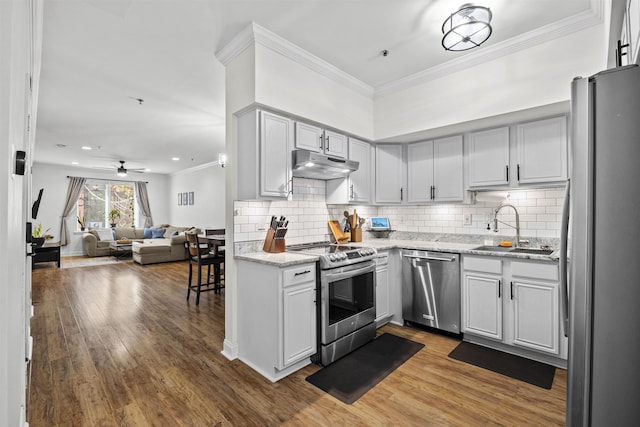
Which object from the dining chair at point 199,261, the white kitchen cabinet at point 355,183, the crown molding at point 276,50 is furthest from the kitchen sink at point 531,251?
the dining chair at point 199,261

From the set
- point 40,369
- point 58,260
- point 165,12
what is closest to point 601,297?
point 165,12

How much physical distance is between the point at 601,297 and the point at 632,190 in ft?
1.15

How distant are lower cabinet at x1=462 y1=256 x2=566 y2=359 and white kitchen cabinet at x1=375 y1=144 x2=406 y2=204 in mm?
1207

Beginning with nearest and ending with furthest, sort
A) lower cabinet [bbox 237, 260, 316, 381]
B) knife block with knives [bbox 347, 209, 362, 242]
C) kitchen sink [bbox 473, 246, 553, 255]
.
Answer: lower cabinet [bbox 237, 260, 316, 381], kitchen sink [bbox 473, 246, 553, 255], knife block with knives [bbox 347, 209, 362, 242]

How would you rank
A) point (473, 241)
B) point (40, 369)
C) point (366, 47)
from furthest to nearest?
point (473, 241) → point (366, 47) → point (40, 369)

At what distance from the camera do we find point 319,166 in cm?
316

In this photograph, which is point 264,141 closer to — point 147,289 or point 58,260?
point 147,289

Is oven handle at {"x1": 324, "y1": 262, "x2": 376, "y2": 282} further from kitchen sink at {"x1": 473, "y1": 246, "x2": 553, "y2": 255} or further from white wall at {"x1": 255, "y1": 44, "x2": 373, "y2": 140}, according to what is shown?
white wall at {"x1": 255, "y1": 44, "x2": 373, "y2": 140}

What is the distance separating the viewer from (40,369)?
2615 mm

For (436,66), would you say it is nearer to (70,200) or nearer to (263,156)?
(263,156)

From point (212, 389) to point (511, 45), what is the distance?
12.6 feet

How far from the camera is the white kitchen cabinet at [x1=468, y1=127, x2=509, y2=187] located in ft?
10.5

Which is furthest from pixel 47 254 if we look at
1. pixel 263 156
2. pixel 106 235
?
pixel 263 156

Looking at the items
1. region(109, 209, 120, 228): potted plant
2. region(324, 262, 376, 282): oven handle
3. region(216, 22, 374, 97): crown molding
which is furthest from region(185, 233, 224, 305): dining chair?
region(109, 209, 120, 228): potted plant
